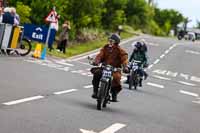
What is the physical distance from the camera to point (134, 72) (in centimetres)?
2294

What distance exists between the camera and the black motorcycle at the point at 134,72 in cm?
2273

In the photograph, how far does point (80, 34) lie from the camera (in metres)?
50.4

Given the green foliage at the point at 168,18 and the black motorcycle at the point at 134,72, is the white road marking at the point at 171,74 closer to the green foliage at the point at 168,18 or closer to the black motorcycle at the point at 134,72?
the black motorcycle at the point at 134,72

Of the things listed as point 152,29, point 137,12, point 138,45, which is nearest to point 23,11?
point 138,45

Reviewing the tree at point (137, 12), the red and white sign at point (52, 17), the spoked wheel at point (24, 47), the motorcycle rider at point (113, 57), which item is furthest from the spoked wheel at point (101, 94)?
the tree at point (137, 12)

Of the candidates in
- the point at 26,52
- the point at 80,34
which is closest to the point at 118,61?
the point at 26,52

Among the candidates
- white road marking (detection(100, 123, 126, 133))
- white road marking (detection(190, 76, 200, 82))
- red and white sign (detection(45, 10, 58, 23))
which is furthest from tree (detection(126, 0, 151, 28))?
white road marking (detection(100, 123, 126, 133))

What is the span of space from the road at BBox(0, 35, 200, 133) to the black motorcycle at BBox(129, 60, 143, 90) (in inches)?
18.7

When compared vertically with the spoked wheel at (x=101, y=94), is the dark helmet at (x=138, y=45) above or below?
above

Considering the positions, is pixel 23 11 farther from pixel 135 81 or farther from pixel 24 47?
pixel 135 81

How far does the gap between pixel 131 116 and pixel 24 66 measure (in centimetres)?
1000

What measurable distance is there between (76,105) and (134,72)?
8670mm

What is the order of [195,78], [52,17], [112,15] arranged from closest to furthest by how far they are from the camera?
[52,17], [195,78], [112,15]

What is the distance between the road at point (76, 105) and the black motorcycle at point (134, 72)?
1.56 feet
